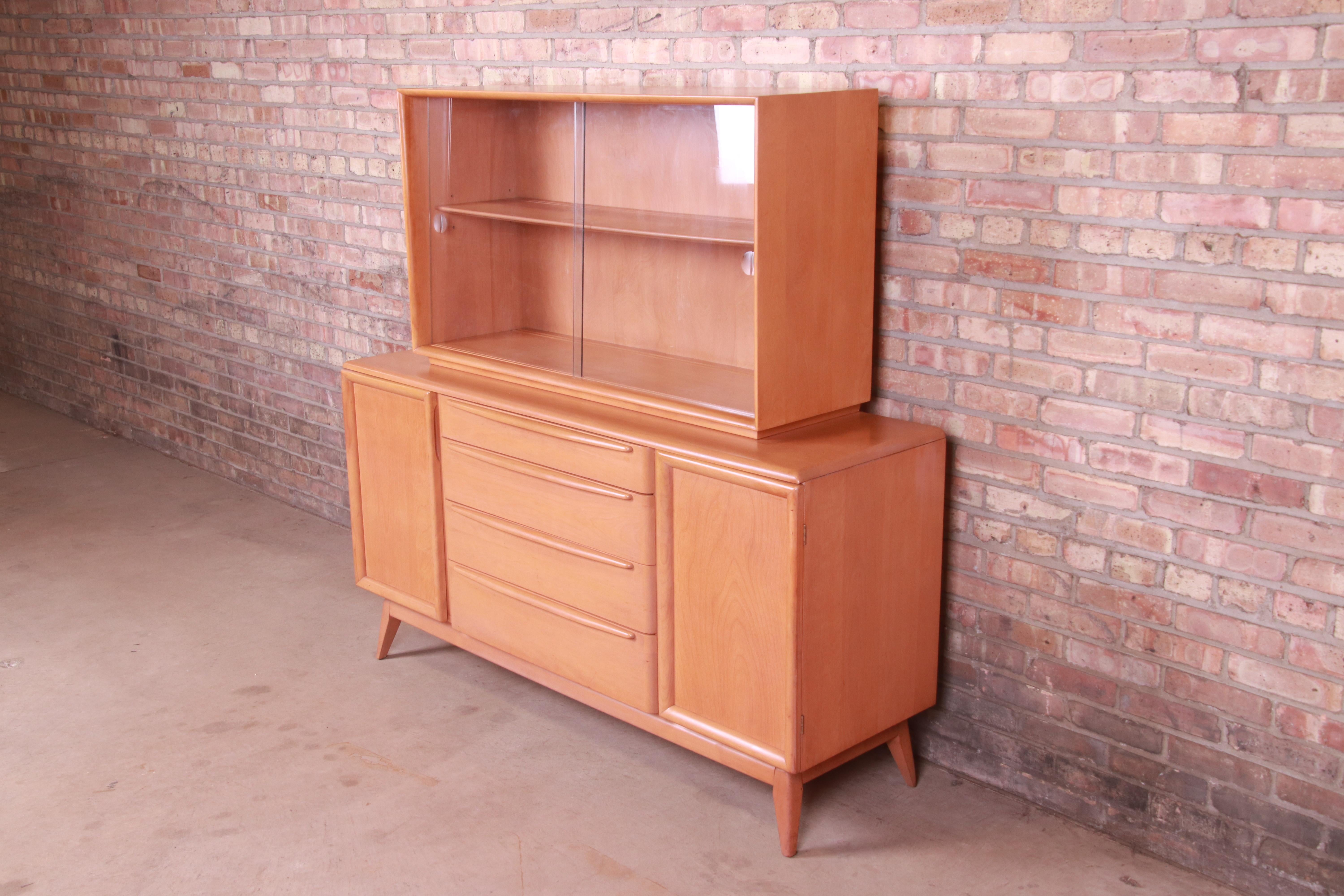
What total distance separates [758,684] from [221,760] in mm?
1470

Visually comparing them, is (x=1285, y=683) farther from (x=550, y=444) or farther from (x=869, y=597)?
(x=550, y=444)

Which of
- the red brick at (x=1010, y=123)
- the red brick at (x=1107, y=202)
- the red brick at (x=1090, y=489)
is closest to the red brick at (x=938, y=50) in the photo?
the red brick at (x=1010, y=123)

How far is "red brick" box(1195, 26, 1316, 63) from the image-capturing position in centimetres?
227

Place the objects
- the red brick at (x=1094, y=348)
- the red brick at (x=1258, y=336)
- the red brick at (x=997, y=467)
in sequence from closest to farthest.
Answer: the red brick at (x=1258, y=336)
the red brick at (x=1094, y=348)
the red brick at (x=997, y=467)

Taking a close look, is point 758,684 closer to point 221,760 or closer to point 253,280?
point 221,760

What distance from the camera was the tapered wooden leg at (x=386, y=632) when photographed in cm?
380

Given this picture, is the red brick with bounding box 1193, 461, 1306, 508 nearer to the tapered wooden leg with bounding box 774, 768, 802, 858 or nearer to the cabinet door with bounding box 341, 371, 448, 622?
the tapered wooden leg with bounding box 774, 768, 802, 858

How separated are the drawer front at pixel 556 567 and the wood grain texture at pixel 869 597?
1.49ft

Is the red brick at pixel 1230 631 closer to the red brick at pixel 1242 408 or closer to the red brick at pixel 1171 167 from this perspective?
the red brick at pixel 1242 408

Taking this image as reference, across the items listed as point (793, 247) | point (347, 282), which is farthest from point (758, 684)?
point (347, 282)

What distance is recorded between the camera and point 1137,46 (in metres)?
2.48

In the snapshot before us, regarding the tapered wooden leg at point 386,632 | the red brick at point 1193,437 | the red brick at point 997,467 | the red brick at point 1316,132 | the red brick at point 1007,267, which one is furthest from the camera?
the tapered wooden leg at point 386,632

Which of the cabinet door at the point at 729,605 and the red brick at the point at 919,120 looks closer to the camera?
the cabinet door at the point at 729,605

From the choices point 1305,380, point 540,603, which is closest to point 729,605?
point 540,603
